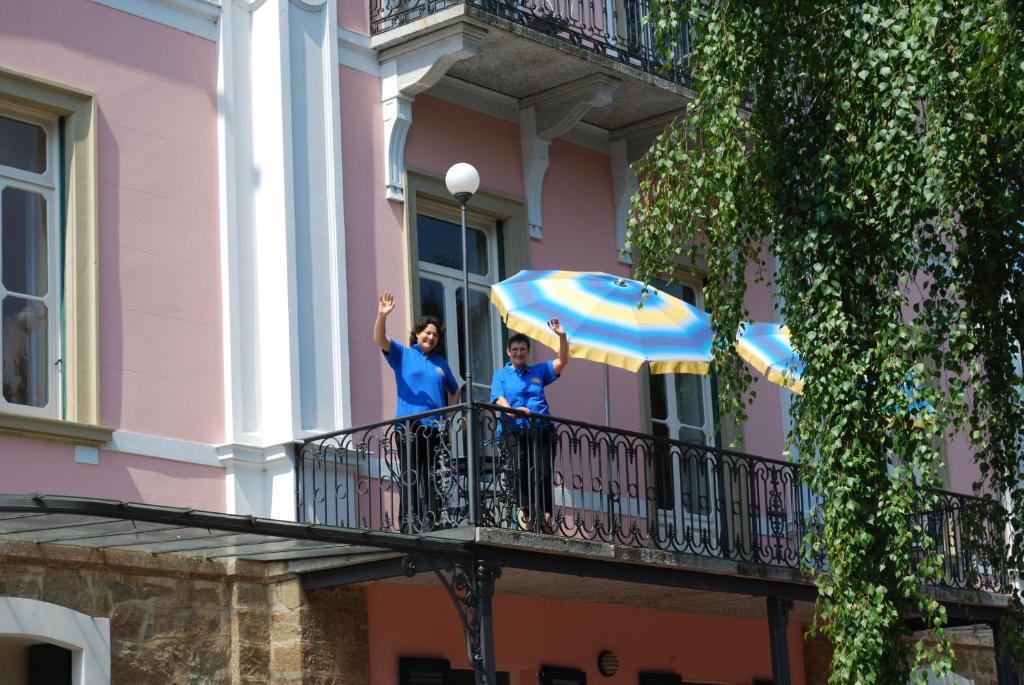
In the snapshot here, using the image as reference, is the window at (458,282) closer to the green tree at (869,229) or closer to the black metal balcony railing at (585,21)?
the black metal balcony railing at (585,21)

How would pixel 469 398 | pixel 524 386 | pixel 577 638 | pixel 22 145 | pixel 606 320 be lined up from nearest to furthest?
pixel 469 398, pixel 22 145, pixel 524 386, pixel 606 320, pixel 577 638

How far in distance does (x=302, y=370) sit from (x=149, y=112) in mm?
2117

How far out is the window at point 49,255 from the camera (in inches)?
487

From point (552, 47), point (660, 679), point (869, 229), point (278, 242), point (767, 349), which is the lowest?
point (660, 679)

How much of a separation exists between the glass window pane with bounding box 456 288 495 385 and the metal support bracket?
3346mm

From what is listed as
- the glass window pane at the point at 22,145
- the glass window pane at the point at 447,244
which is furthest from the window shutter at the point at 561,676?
the glass window pane at the point at 22,145

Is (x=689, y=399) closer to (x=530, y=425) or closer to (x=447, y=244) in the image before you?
(x=447, y=244)

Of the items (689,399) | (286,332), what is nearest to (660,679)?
(689,399)

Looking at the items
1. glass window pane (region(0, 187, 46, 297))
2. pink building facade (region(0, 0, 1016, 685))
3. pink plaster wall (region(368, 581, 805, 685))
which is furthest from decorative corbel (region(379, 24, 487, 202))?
pink plaster wall (region(368, 581, 805, 685))

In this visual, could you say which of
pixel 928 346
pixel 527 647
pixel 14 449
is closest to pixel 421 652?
pixel 527 647

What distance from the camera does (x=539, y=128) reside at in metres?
16.2

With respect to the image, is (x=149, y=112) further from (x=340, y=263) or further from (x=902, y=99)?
(x=902, y=99)

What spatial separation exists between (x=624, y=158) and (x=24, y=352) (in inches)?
257

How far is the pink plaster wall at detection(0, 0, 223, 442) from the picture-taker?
1267 cm
